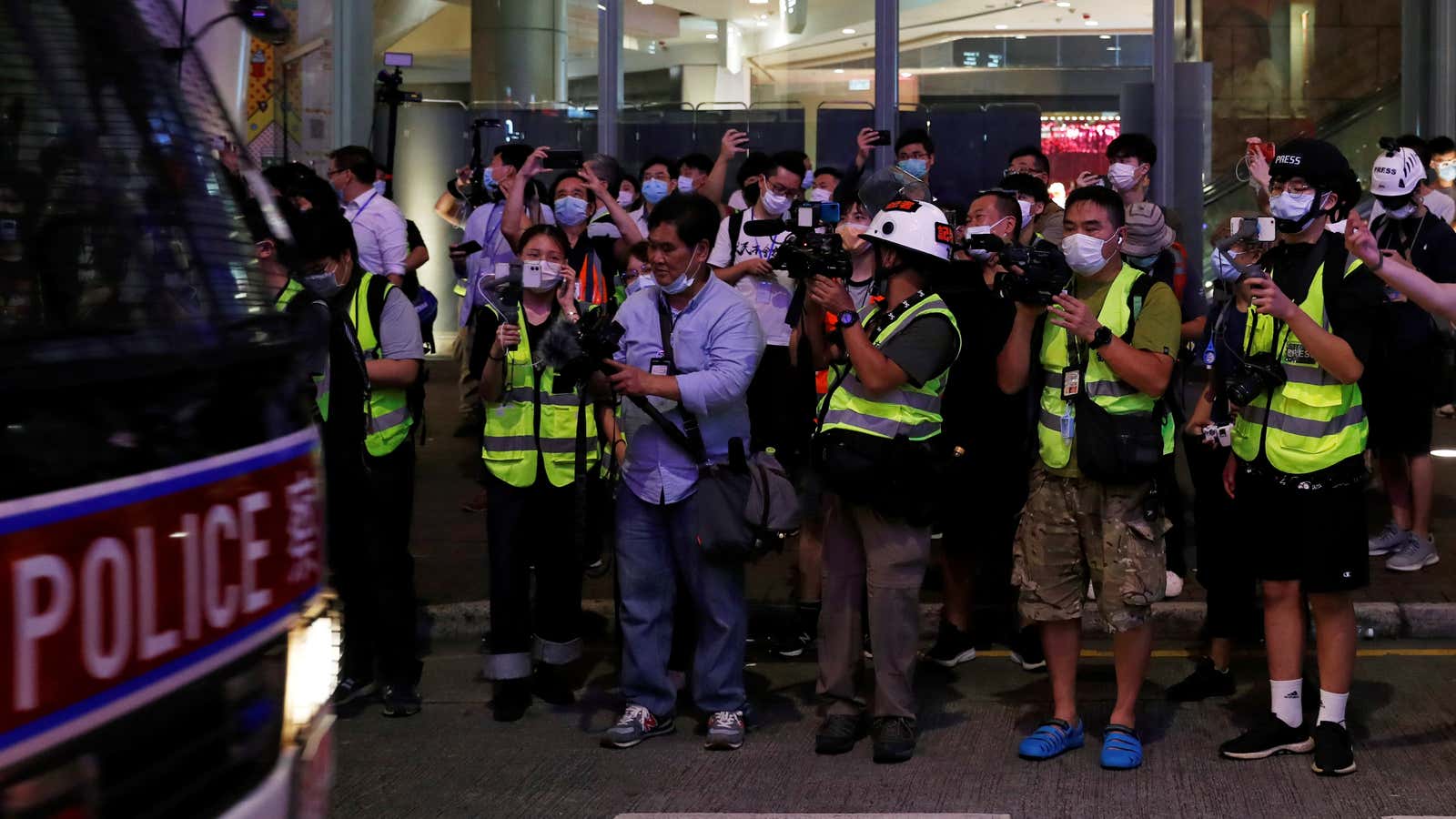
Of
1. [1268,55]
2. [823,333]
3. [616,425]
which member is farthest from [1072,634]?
[1268,55]

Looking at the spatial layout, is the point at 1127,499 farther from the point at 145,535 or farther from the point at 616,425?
the point at 145,535

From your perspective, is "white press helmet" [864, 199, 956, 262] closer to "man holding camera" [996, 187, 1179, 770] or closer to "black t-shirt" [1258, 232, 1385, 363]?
"man holding camera" [996, 187, 1179, 770]

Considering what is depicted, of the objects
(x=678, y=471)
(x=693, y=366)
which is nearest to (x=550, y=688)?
(x=678, y=471)

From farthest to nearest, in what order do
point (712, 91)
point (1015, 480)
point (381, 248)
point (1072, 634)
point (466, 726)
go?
point (712, 91)
point (381, 248)
point (1015, 480)
point (466, 726)
point (1072, 634)

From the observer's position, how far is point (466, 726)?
6527 millimetres

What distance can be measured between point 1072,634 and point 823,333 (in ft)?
4.77

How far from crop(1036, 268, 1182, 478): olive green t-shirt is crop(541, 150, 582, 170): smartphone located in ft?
12.3

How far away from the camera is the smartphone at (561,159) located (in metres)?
8.93

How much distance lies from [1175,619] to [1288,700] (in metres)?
1.89

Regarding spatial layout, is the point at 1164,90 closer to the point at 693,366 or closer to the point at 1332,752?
the point at 693,366

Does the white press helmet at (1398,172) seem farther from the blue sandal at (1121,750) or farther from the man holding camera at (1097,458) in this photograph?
the blue sandal at (1121,750)

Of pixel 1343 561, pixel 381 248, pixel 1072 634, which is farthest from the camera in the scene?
pixel 381 248

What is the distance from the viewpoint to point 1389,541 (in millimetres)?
8633

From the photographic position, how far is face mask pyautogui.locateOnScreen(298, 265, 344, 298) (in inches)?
249
